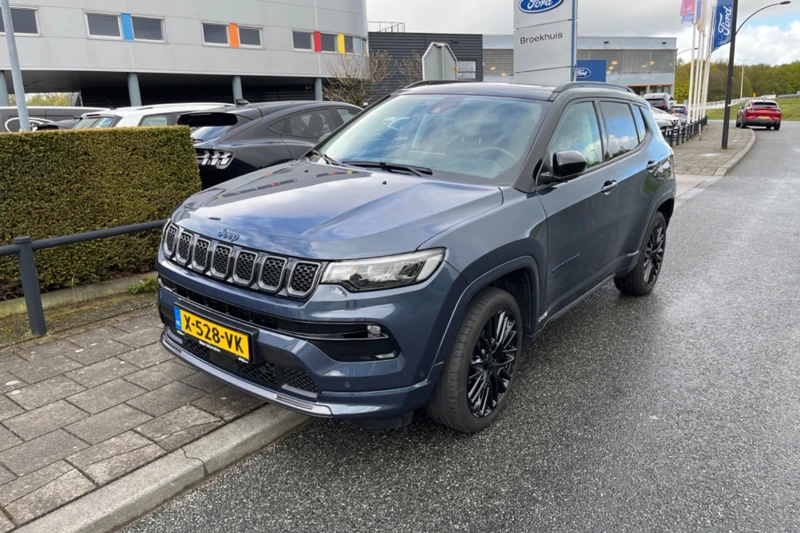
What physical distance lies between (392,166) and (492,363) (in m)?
1.34

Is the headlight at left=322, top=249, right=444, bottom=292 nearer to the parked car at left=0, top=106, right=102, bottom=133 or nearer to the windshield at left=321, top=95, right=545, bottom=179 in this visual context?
the windshield at left=321, top=95, right=545, bottom=179

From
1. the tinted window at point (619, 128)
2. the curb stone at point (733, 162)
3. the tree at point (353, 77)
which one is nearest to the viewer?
the tinted window at point (619, 128)

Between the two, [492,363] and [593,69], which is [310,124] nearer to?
[492,363]

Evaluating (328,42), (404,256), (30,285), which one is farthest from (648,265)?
(328,42)

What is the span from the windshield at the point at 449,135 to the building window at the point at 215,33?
1107 inches

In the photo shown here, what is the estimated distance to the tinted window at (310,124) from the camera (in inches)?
285

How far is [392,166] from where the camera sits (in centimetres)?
367

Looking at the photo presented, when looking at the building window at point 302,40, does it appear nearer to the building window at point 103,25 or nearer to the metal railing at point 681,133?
the building window at point 103,25

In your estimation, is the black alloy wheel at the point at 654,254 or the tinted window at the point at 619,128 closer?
the tinted window at the point at 619,128

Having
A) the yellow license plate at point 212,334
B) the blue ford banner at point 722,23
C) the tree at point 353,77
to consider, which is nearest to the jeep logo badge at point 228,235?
the yellow license plate at point 212,334

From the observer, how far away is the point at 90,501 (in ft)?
8.59

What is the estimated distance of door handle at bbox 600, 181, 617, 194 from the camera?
4.20 m

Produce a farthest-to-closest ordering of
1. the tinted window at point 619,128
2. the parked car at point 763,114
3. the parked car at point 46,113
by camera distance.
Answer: the parked car at point 763,114, the parked car at point 46,113, the tinted window at point 619,128

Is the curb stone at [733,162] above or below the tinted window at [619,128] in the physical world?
below
